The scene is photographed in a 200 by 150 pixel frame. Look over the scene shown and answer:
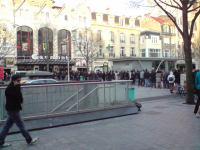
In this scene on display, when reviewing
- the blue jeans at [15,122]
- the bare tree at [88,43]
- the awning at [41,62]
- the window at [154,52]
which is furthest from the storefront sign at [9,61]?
the blue jeans at [15,122]

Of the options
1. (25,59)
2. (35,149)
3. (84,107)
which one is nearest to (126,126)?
(84,107)

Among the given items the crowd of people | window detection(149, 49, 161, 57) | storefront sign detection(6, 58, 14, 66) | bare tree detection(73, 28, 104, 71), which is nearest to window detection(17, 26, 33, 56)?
storefront sign detection(6, 58, 14, 66)

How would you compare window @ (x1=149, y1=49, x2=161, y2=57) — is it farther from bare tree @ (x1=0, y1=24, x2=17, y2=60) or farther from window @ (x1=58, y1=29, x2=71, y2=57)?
bare tree @ (x1=0, y1=24, x2=17, y2=60)

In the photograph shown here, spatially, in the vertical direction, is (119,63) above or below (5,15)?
below

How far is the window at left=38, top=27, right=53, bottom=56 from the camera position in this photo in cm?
3801

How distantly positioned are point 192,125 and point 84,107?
381 centimetres

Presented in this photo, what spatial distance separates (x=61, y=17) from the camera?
147ft

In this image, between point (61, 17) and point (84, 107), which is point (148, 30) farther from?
point (84, 107)

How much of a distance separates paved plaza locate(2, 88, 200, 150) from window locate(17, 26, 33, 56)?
116 feet

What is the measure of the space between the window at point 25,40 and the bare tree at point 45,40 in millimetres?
1237

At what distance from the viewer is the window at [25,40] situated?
39.9 metres

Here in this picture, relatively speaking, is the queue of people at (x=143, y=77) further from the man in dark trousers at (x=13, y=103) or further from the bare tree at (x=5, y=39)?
the man in dark trousers at (x=13, y=103)

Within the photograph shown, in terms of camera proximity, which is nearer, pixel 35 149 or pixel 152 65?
pixel 35 149

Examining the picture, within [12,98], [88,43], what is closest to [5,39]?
[88,43]
